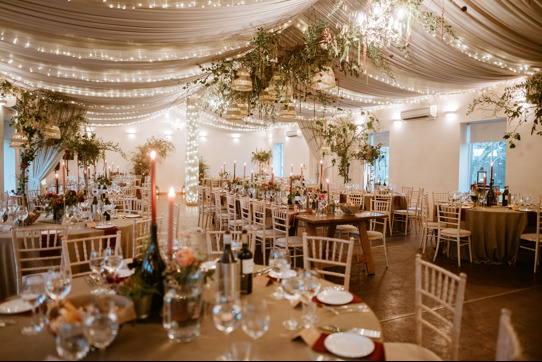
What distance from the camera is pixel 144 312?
5.20ft

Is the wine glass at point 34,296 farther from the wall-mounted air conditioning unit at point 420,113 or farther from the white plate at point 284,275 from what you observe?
the wall-mounted air conditioning unit at point 420,113

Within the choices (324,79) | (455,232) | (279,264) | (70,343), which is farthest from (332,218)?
(70,343)

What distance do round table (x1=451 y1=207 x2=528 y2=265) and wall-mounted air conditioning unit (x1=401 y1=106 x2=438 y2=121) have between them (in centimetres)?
437

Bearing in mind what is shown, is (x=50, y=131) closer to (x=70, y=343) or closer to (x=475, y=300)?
(x=70, y=343)

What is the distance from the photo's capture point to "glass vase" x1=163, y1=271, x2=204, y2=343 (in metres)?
1.43

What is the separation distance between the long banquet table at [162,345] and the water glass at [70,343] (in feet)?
0.28

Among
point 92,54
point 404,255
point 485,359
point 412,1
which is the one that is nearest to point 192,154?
point 92,54

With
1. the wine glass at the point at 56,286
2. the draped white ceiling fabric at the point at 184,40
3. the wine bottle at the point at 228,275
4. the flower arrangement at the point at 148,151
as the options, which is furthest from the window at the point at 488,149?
the flower arrangement at the point at 148,151

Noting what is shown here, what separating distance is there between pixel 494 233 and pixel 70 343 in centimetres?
602

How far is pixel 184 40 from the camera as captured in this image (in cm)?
477

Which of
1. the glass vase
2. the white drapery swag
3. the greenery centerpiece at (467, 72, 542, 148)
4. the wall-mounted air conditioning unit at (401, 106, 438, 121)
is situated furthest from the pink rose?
the wall-mounted air conditioning unit at (401, 106, 438, 121)

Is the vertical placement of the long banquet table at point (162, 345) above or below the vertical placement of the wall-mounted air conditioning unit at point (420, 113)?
below

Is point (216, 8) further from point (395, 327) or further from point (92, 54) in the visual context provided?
point (395, 327)

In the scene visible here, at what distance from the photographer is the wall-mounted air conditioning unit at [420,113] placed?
9500 mm
